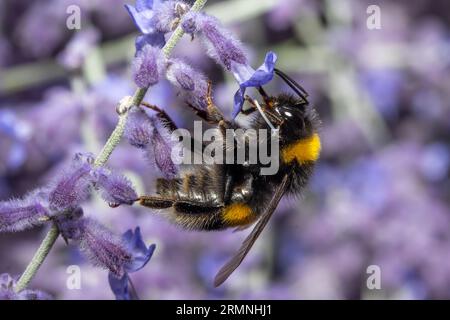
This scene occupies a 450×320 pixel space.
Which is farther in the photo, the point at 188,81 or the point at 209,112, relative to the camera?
the point at 209,112

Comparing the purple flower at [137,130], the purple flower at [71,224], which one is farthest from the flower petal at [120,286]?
the purple flower at [137,130]

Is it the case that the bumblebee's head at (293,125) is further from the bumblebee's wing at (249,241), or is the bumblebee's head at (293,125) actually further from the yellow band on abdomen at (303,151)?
the bumblebee's wing at (249,241)

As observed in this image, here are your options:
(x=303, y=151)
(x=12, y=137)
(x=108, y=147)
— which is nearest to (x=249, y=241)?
(x=303, y=151)

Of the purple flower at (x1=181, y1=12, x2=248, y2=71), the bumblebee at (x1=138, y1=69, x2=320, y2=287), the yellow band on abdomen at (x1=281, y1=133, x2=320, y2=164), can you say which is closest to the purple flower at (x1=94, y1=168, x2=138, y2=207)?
the bumblebee at (x1=138, y1=69, x2=320, y2=287)

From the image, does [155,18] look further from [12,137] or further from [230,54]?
[12,137]
